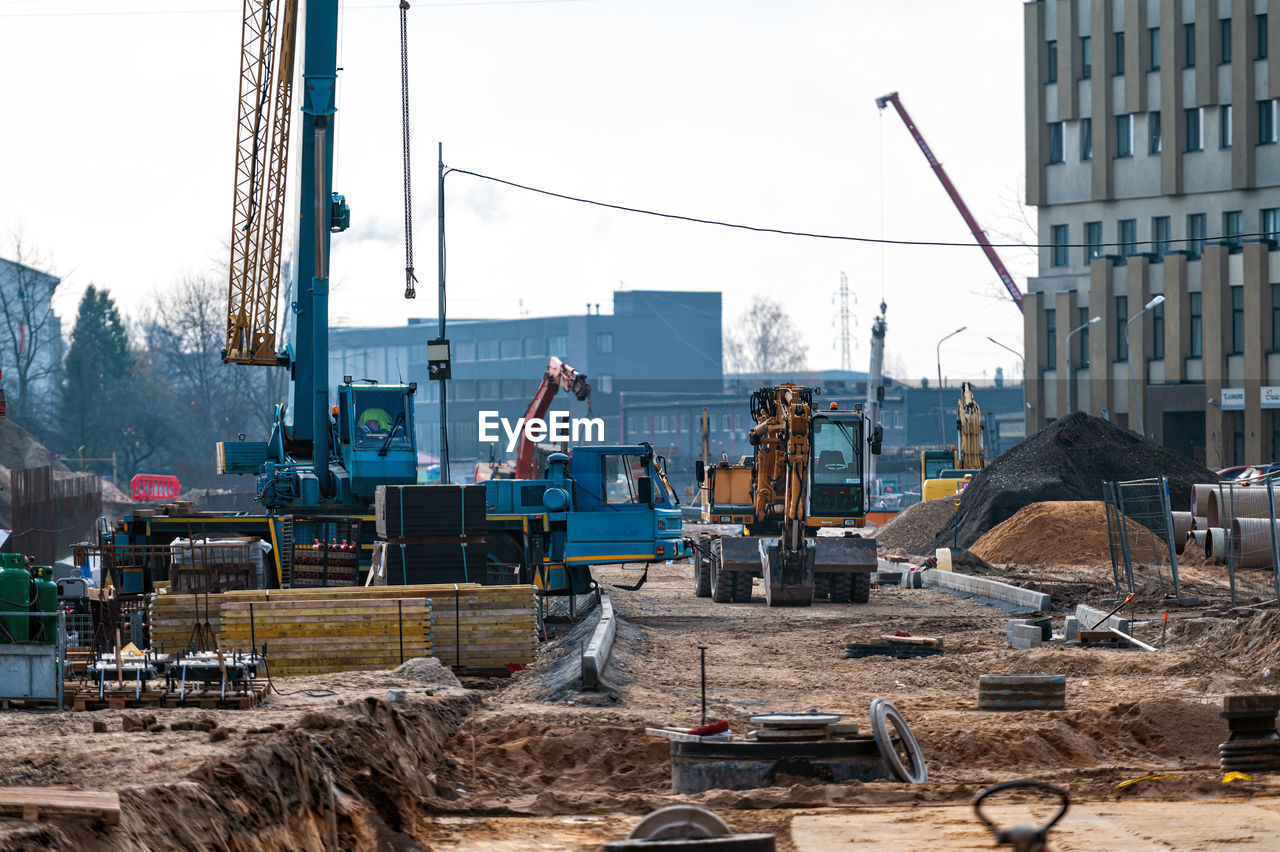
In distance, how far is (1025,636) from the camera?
2050 cm

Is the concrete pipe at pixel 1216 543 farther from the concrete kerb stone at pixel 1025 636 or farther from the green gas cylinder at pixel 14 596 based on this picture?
the green gas cylinder at pixel 14 596

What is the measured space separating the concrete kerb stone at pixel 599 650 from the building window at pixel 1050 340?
49131 mm

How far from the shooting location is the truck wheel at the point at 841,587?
28328mm

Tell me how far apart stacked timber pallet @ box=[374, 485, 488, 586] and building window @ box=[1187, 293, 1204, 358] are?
158ft

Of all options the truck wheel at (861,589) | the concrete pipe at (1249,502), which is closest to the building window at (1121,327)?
the concrete pipe at (1249,502)

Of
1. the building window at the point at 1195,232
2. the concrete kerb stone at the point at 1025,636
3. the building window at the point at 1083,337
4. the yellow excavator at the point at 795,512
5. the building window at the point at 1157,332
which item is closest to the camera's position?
the concrete kerb stone at the point at 1025,636

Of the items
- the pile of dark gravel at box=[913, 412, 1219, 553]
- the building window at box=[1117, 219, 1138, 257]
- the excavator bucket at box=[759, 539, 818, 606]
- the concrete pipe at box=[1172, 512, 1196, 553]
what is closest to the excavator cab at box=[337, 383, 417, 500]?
the excavator bucket at box=[759, 539, 818, 606]

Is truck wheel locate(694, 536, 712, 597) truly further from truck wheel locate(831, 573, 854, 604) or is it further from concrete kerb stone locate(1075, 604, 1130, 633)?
concrete kerb stone locate(1075, 604, 1130, 633)

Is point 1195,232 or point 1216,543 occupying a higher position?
point 1195,232

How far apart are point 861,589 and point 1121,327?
41819mm

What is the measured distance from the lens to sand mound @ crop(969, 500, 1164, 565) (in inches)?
1453

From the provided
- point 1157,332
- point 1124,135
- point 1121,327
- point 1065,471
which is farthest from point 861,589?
point 1124,135

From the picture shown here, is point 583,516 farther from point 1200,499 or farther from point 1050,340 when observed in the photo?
point 1050,340

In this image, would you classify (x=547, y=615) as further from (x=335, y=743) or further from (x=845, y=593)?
(x=335, y=743)
